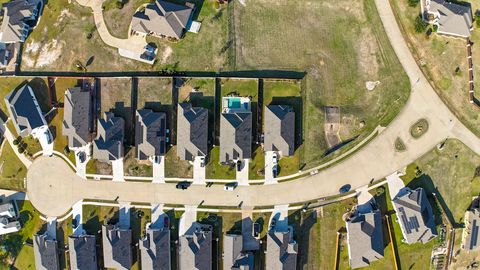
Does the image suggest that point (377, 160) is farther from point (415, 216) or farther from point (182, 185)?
point (182, 185)

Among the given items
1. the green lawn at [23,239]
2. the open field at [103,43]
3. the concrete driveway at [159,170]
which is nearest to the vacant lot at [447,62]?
the open field at [103,43]

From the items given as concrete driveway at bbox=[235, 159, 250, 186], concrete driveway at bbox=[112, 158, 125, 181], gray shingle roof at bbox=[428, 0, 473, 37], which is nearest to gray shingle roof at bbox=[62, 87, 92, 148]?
concrete driveway at bbox=[112, 158, 125, 181]

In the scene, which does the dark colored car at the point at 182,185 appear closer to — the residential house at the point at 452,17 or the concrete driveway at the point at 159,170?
the concrete driveway at the point at 159,170

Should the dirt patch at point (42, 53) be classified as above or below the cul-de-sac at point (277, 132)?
above

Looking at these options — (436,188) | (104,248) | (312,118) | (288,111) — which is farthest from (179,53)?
(436,188)

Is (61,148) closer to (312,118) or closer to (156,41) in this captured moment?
(156,41)

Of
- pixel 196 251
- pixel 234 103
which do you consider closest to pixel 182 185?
pixel 196 251

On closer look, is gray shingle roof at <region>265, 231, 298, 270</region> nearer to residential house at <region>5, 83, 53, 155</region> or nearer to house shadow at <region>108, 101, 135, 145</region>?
house shadow at <region>108, 101, 135, 145</region>
